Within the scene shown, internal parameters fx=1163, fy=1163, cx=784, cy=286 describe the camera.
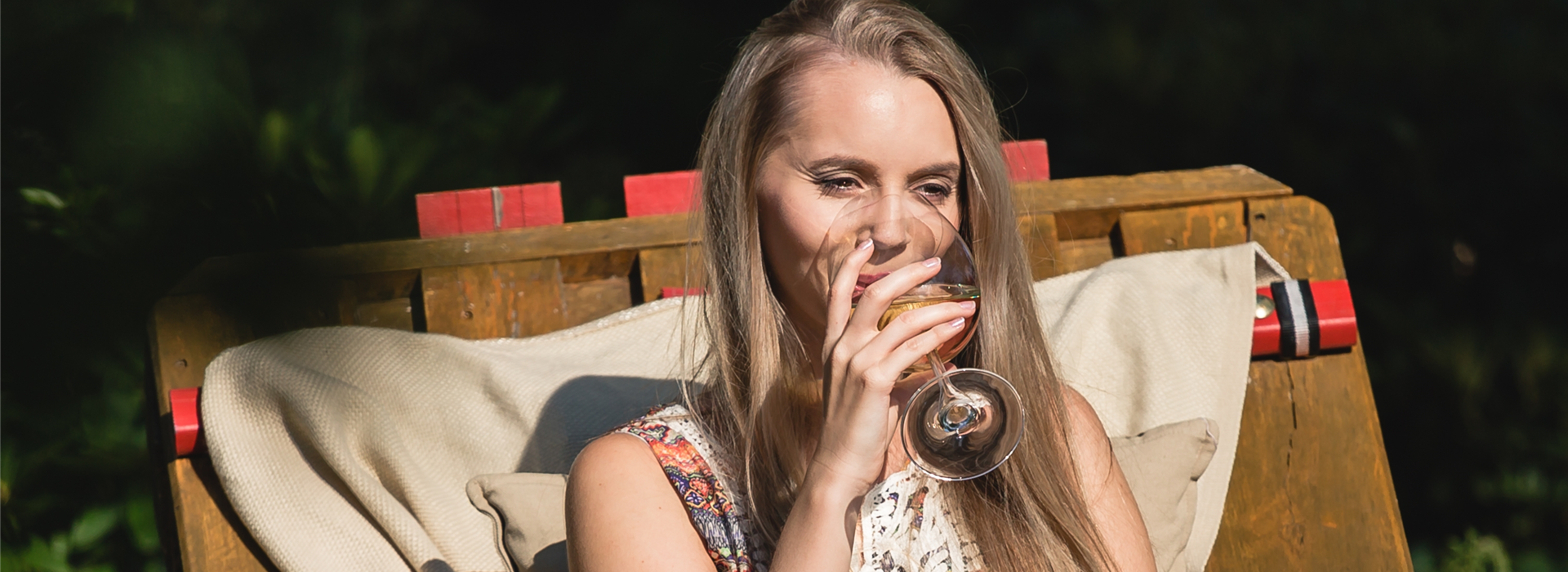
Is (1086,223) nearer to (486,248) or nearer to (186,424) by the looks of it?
(486,248)

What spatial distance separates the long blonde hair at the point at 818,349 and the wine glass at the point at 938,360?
0.88 feet

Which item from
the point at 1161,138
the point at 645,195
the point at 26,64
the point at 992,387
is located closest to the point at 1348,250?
the point at 1161,138

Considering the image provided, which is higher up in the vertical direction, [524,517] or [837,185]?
[837,185]

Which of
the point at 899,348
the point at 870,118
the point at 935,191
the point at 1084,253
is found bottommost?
the point at 1084,253

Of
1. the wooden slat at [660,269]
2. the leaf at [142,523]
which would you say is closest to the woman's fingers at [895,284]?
the wooden slat at [660,269]

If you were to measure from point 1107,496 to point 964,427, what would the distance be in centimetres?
43

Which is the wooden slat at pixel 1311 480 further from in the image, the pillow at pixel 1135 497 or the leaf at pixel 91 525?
the leaf at pixel 91 525

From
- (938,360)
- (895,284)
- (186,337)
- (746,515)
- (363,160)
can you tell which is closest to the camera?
(895,284)

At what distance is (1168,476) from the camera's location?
219 centimetres

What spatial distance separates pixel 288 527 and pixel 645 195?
106cm

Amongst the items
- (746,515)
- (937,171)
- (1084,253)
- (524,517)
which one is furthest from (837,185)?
(1084,253)

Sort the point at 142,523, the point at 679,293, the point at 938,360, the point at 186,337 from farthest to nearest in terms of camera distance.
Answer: the point at 142,523
the point at 679,293
the point at 186,337
the point at 938,360

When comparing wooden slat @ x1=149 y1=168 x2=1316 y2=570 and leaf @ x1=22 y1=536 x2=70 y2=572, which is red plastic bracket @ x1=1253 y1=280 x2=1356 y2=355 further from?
leaf @ x1=22 y1=536 x2=70 y2=572

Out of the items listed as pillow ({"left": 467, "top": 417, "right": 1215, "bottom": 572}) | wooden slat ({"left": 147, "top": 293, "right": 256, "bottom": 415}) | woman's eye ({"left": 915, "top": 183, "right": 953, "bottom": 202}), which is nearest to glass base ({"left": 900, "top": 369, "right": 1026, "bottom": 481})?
woman's eye ({"left": 915, "top": 183, "right": 953, "bottom": 202})
